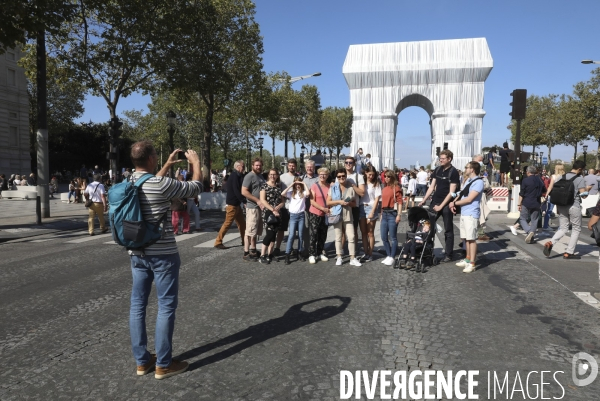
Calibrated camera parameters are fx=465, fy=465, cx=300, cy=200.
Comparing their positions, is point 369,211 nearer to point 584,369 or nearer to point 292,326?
point 292,326

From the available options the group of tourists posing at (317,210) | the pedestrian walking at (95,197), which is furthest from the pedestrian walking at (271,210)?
the pedestrian walking at (95,197)

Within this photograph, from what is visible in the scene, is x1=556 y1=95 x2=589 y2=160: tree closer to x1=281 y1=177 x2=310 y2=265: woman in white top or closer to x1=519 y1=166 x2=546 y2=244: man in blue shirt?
x1=519 y1=166 x2=546 y2=244: man in blue shirt

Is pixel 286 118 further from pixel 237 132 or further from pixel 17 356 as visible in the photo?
pixel 17 356

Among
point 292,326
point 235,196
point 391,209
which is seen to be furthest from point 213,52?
point 292,326

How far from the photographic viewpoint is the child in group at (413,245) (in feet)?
24.5

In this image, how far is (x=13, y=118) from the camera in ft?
138

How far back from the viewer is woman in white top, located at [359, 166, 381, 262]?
Result: 324 inches

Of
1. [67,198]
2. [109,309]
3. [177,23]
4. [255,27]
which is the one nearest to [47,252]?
[109,309]

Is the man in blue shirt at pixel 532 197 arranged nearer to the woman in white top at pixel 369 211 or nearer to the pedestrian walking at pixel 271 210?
the woman in white top at pixel 369 211

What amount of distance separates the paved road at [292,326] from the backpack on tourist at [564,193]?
114 centimetres

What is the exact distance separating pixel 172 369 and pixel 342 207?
15.7 feet

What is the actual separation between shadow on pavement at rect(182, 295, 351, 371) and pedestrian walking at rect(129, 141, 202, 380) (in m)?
0.34

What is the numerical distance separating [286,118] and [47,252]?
37204mm

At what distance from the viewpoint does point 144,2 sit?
16.4 meters
